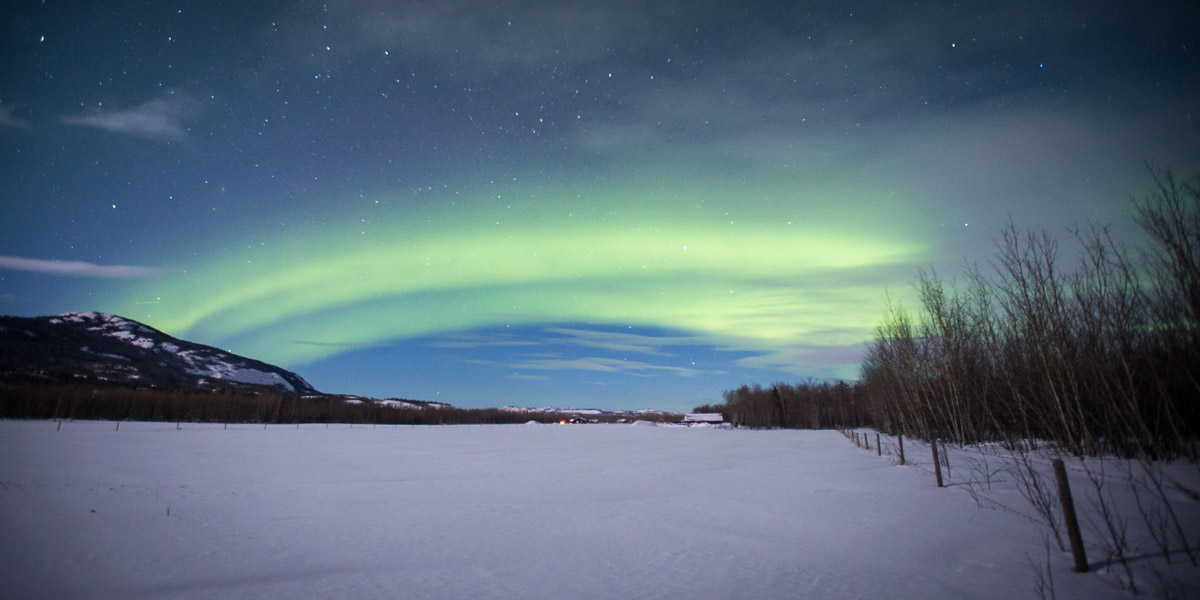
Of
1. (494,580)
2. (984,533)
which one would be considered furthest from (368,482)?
(984,533)

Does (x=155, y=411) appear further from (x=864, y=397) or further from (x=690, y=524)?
(x=864, y=397)

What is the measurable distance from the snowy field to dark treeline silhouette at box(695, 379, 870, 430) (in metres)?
51.6

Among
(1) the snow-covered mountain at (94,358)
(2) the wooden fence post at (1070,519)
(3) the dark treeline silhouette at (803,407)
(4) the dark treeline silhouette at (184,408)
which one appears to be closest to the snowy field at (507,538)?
(2) the wooden fence post at (1070,519)

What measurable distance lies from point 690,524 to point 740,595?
3040mm

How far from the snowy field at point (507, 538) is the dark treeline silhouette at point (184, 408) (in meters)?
43.2

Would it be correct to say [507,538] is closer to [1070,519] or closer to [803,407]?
[1070,519]

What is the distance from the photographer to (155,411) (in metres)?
48.7

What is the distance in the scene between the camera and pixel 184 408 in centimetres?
5059

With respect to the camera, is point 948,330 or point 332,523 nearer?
point 332,523

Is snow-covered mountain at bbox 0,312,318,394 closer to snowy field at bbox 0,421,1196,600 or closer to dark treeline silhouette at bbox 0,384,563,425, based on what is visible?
dark treeline silhouette at bbox 0,384,563,425

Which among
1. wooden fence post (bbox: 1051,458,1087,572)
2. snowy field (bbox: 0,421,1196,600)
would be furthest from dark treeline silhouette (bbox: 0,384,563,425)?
wooden fence post (bbox: 1051,458,1087,572)

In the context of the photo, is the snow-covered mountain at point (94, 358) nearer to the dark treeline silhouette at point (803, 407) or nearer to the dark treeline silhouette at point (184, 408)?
the dark treeline silhouette at point (184, 408)

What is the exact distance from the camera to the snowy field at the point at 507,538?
515cm

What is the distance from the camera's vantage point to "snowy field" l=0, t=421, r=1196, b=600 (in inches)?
203
